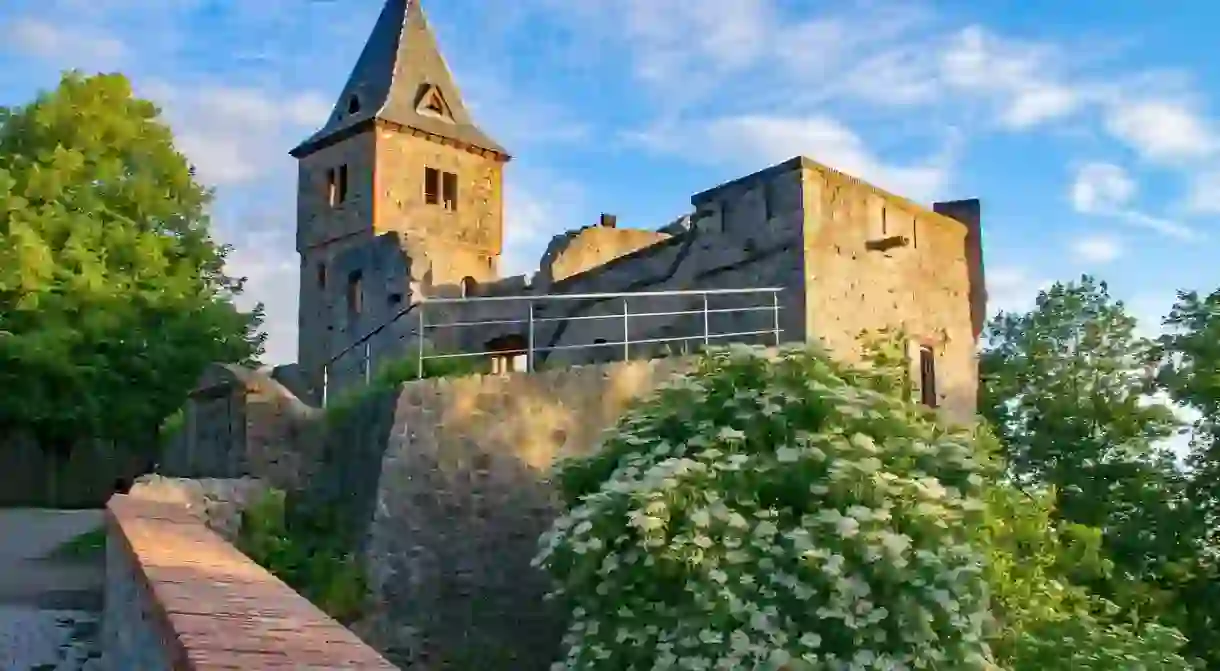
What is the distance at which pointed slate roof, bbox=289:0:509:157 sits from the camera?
108ft

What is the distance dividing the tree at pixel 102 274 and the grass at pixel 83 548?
29.3 ft

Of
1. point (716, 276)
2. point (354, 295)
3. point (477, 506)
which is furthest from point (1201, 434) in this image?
point (354, 295)

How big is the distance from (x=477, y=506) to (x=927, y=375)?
21.8 feet

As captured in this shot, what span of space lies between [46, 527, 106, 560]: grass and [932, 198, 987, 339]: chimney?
11.8 m

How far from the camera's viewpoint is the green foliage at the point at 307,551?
11.4 m

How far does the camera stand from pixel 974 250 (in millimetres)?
16734

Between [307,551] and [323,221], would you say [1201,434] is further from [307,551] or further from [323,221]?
[323,221]

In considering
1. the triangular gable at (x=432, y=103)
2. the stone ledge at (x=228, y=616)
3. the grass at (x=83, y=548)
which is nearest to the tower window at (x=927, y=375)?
the stone ledge at (x=228, y=616)

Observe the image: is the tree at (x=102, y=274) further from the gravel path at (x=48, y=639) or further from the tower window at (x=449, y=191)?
the gravel path at (x=48, y=639)

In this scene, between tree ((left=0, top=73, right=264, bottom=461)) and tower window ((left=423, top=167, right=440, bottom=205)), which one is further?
tower window ((left=423, top=167, right=440, bottom=205))

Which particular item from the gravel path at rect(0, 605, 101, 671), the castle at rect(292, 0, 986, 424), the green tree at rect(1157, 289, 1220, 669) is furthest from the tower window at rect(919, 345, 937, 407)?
the gravel path at rect(0, 605, 101, 671)

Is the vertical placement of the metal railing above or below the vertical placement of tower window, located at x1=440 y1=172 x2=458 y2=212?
below

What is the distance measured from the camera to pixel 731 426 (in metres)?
9.46

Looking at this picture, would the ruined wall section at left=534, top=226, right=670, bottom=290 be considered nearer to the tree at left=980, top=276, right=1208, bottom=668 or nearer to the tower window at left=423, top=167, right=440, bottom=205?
the tree at left=980, top=276, right=1208, bottom=668
